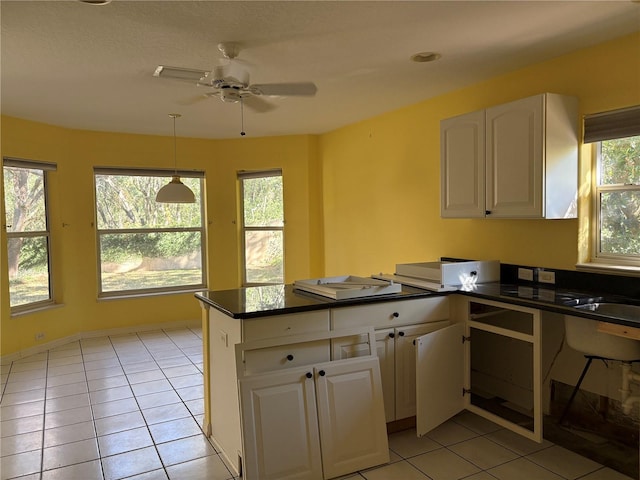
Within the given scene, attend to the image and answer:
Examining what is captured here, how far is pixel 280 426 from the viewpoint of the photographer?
2352 mm

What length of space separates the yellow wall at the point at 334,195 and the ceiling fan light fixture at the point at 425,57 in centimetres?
69

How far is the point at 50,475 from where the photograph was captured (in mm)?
2539

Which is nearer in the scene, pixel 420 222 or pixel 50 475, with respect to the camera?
pixel 50 475

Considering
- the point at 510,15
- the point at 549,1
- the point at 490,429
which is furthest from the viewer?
the point at 490,429

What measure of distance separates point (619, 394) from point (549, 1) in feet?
7.19

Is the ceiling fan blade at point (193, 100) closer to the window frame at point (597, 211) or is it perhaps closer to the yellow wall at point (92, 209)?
the yellow wall at point (92, 209)

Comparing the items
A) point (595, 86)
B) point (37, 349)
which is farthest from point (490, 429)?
point (37, 349)

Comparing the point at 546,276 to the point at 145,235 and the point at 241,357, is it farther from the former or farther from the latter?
the point at 145,235

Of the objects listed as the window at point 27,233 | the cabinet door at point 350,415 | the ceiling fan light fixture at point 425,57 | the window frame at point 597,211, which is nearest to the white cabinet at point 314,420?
the cabinet door at point 350,415

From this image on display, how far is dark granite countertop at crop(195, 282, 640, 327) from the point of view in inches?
95.4

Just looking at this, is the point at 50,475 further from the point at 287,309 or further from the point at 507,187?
the point at 507,187

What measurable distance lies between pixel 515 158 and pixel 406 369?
4.83 feet


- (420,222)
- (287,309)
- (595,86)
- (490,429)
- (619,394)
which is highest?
(595,86)

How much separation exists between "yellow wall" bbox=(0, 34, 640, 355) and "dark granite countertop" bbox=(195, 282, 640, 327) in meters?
0.32
